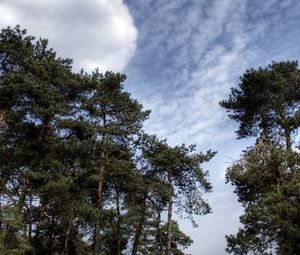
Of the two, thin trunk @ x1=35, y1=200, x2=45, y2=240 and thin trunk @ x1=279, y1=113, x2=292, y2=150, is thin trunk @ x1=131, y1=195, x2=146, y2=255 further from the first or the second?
thin trunk @ x1=279, y1=113, x2=292, y2=150

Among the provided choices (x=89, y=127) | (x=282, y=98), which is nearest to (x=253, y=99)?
(x=282, y=98)

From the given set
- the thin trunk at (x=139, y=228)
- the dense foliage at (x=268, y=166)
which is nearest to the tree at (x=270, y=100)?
the dense foliage at (x=268, y=166)

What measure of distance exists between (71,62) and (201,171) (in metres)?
11.6

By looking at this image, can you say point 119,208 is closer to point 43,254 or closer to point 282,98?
point 43,254

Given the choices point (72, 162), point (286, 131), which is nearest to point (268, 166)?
point (286, 131)

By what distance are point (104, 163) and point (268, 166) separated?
9429mm

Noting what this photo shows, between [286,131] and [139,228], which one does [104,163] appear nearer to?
[139,228]

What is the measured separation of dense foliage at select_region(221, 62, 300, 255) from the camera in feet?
57.7

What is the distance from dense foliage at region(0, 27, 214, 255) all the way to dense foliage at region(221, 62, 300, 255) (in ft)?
14.0

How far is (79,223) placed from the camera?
23.7 m

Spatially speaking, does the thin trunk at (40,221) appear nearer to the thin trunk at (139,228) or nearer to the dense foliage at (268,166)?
the thin trunk at (139,228)

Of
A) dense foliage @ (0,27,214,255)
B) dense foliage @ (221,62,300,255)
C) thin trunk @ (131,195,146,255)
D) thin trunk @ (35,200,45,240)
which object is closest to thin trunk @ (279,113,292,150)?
dense foliage @ (221,62,300,255)

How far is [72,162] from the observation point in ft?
76.1

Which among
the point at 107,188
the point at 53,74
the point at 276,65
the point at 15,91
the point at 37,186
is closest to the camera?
the point at 15,91
